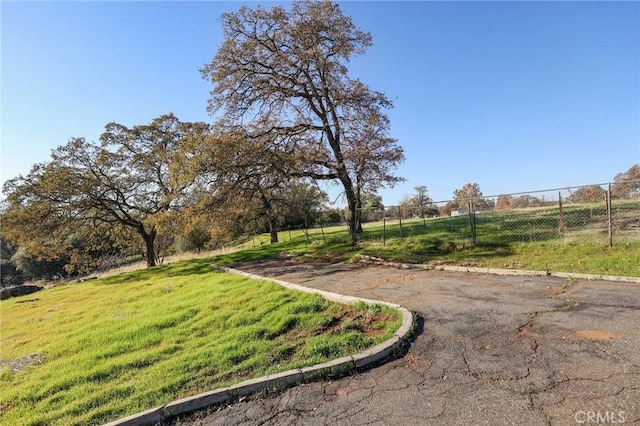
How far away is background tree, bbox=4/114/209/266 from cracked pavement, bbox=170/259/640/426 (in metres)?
13.1

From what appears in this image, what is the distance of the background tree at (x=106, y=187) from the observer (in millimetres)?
18000

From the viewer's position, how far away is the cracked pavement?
281 centimetres

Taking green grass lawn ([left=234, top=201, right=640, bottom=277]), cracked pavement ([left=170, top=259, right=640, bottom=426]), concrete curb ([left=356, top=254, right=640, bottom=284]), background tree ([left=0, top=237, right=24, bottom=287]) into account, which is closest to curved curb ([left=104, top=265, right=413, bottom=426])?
cracked pavement ([left=170, top=259, right=640, bottom=426])

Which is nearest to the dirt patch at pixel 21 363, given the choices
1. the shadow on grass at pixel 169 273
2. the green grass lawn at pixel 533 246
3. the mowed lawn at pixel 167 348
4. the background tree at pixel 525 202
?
the mowed lawn at pixel 167 348

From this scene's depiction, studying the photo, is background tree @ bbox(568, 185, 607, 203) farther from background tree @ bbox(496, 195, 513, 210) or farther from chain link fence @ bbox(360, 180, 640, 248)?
background tree @ bbox(496, 195, 513, 210)

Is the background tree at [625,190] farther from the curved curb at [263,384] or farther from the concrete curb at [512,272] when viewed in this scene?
the curved curb at [263,384]

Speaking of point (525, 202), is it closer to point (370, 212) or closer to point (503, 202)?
point (503, 202)

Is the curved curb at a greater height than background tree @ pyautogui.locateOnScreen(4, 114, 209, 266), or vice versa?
background tree @ pyautogui.locateOnScreen(4, 114, 209, 266)

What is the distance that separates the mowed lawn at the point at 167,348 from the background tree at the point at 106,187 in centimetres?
860

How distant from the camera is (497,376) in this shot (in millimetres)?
3354

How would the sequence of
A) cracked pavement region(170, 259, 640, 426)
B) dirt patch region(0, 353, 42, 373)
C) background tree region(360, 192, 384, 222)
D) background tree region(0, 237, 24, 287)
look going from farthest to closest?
background tree region(0, 237, 24, 287) < background tree region(360, 192, 384, 222) < dirt patch region(0, 353, 42, 373) < cracked pavement region(170, 259, 640, 426)

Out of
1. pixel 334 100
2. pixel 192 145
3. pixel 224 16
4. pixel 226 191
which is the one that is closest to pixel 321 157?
pixel 334 100

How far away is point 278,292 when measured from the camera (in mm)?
8117

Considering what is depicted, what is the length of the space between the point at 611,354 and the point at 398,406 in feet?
7.88
